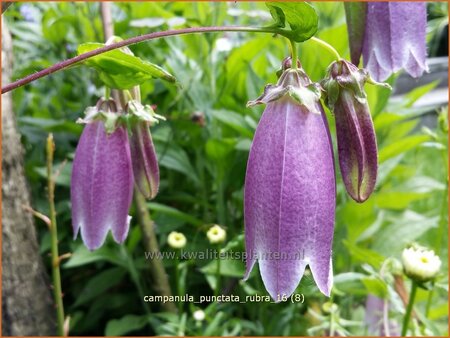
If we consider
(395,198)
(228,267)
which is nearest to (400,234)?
(395,198)

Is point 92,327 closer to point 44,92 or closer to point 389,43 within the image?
point 44,92

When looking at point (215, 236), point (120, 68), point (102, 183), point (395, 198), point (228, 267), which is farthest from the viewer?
point (395, 198)

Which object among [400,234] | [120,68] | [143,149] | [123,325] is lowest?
[123,325]

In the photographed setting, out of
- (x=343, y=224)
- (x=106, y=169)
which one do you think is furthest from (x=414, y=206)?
(x=106, y=169)

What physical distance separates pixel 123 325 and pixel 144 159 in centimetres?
69

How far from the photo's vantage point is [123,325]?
4.48 ft

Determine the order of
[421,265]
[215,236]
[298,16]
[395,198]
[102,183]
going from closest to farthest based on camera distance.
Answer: [298,16] → [102,183] → [421,265] → [215,236] → [395,198]

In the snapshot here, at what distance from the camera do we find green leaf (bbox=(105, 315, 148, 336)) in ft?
4.38

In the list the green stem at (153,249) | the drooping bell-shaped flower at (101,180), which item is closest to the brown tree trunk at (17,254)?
the green stem at (153,249)

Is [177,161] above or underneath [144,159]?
underneath

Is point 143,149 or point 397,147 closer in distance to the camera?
point 143,149

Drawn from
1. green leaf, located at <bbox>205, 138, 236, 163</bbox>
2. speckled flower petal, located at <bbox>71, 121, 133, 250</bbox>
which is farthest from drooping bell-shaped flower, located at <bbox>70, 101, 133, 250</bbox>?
green leaf, located at <bbox>205, 138, 236, 163</bbox>

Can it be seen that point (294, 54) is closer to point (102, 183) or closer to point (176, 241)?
point (102, 183)

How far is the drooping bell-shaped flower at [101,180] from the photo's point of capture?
81 cm
